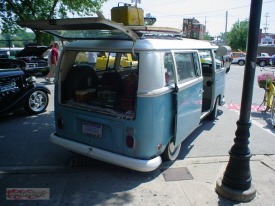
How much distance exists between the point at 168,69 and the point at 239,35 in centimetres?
5081

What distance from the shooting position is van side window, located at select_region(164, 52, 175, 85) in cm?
354

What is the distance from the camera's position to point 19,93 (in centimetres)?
654

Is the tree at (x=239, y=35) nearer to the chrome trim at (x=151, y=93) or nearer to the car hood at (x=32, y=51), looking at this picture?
the car hood at (x=32, y=51)

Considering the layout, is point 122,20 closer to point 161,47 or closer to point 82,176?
point 161,47

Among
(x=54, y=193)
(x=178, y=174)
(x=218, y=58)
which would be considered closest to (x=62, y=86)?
(x=54, y=193)

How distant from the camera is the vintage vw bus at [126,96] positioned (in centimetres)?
326

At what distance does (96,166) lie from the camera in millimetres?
4141

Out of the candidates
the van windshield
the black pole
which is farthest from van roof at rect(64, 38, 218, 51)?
the black pole

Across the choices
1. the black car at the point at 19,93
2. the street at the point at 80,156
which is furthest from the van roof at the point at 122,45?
the black car at the point at 19,93

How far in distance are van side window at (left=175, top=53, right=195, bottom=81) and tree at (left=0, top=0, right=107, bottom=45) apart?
778 inches

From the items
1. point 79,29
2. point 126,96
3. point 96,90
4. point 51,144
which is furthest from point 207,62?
point 51,144

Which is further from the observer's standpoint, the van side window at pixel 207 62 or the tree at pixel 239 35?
the tree at pixel 239 35

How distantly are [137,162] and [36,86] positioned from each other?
4804 mm

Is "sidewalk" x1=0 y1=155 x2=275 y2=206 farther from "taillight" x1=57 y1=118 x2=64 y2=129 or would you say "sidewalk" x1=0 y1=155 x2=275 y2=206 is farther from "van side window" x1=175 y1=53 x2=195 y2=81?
"van side window" x1=175 y1=53 x2=195 y2=81
